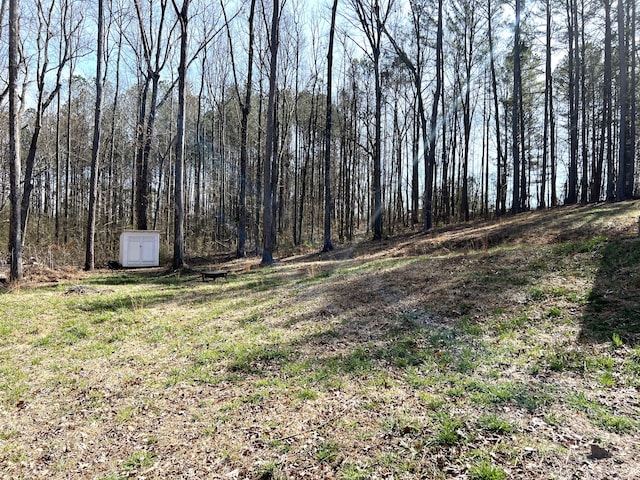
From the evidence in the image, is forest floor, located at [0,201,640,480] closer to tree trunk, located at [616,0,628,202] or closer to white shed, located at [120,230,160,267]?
tree trunk, located at [616,0,628,202]

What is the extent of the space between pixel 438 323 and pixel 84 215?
87.5 feet

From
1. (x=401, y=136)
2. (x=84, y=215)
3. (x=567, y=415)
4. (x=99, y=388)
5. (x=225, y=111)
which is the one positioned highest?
(x=225, y=111)

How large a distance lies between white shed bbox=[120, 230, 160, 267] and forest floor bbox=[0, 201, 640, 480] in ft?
26.6

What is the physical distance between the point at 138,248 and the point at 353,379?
1472 cm

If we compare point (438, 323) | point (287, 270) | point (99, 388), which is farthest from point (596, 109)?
point (99, 388)

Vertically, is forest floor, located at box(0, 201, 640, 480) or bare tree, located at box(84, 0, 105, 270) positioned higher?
bare tree, located at box(84, 0, 105, 270)

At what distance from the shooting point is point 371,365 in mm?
4262

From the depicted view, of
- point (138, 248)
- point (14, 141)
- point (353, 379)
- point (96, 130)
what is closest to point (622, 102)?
point (353, 379)

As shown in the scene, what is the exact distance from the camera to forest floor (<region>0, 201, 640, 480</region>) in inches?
107

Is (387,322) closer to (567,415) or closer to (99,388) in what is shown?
(567,415)

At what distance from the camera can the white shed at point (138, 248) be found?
15594 mm

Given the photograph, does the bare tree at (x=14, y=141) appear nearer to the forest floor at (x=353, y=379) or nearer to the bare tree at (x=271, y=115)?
the forest floor at (x=353, y=379)

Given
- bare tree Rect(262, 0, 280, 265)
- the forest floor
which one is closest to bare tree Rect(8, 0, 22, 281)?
the forest floor

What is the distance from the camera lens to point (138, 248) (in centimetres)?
1587
